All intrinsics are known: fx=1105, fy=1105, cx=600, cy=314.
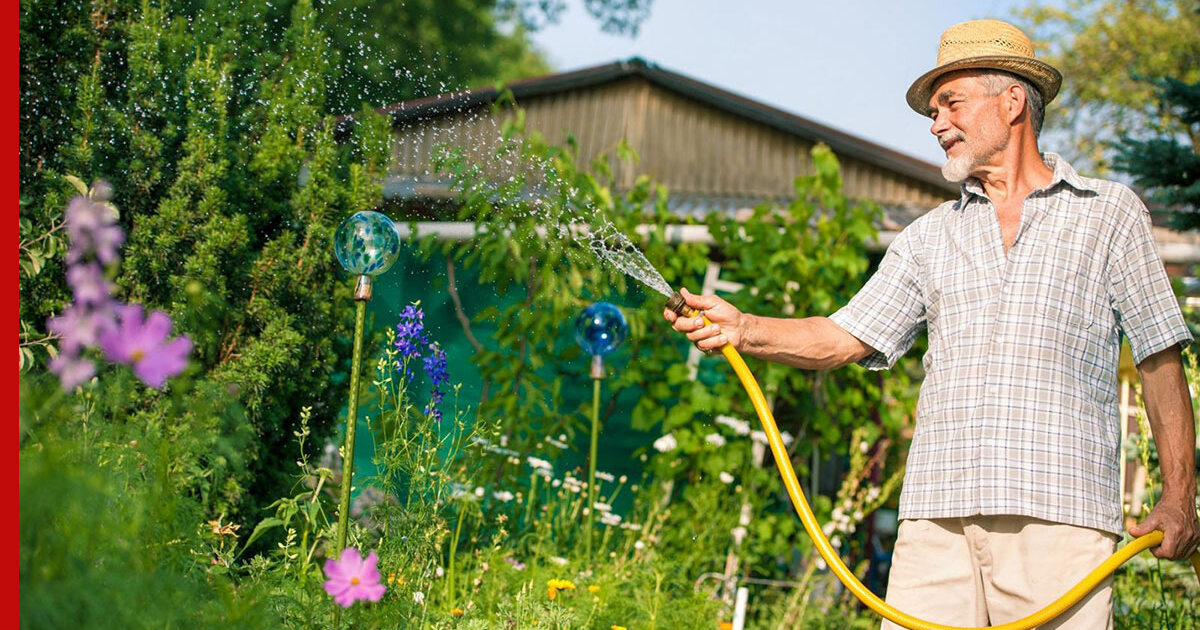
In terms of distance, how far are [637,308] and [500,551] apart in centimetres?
180

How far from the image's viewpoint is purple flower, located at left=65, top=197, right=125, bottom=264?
2.15 metres

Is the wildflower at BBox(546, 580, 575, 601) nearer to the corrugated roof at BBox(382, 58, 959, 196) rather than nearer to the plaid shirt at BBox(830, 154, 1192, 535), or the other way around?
the plaid shirt at BBox(830, 154, 1192, 535)

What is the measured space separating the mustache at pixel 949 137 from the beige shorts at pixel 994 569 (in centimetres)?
83

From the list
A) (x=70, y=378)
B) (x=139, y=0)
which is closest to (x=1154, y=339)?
(x=70, y=378)

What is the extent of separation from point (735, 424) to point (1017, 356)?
2.57m

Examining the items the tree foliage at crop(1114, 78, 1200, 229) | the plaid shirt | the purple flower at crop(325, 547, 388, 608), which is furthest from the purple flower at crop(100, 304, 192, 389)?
the tree foliage at crop(1114, 78, 1200, 229)

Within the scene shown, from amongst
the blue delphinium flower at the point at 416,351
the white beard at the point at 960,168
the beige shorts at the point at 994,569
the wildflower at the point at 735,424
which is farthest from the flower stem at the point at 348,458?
the wildflower at the point at 735,424

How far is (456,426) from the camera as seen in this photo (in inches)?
109

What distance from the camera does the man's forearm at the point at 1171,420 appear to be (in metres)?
2.26

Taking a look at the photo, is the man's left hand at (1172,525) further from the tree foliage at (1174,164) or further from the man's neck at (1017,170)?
the tree foliage at (1174,164)

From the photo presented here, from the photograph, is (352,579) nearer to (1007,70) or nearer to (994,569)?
(994,569)

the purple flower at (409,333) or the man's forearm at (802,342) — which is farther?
the purple flower at (409,333)

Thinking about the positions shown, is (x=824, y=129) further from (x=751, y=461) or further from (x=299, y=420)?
(x=299, y=420)

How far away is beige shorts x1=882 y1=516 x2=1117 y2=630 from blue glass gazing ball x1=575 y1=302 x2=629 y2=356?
1.82 meters
